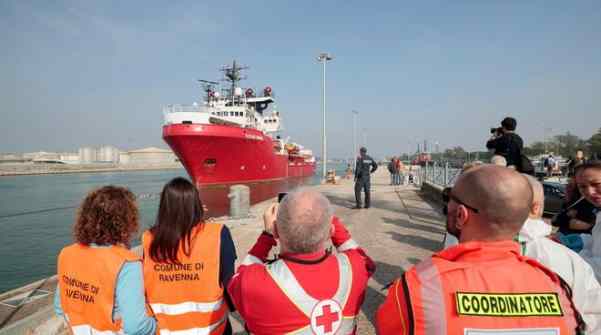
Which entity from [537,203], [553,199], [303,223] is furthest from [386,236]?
[553,199]

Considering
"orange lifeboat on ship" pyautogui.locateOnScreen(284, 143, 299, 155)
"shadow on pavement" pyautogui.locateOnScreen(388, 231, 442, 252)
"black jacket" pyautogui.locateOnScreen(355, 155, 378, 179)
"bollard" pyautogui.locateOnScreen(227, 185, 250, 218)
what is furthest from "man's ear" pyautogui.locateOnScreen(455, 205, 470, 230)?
"orange lifeboat on ship" pyautogui.locateOnScreen(284, 143, 299, 155)

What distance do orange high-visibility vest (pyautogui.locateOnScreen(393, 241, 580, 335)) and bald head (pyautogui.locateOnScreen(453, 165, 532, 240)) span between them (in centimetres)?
9

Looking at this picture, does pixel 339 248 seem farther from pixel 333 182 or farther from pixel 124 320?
pixel 333 182

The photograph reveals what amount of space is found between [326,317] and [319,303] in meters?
0.08

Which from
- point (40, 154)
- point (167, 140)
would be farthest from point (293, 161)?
point (40, 154)

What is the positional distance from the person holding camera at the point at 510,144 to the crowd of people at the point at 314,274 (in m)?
2.05

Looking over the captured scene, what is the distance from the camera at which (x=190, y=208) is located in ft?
6.02

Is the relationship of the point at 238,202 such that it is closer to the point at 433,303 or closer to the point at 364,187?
the point at 364,187

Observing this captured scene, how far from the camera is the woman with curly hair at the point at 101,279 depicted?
61.7 inches

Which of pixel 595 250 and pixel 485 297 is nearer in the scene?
pixel 485 297

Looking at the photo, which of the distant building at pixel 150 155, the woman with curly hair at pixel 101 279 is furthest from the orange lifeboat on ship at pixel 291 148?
the distant building at pixel 150 155

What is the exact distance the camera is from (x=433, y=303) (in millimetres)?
989

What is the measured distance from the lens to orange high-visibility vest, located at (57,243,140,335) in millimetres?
1561

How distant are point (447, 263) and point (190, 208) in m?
1.37
